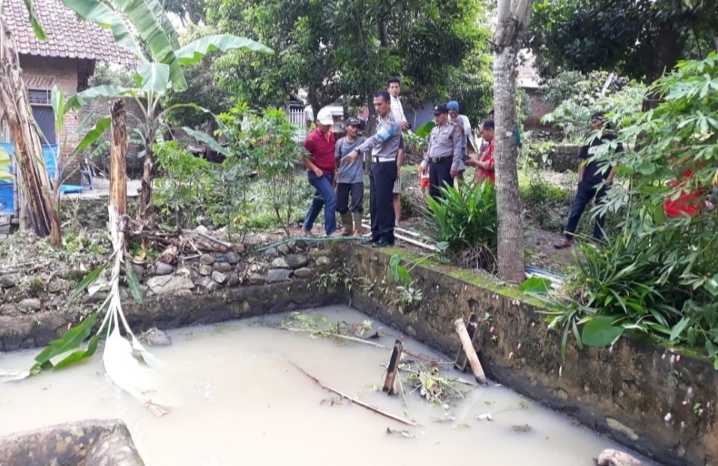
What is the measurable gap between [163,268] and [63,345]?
1524 millimetres

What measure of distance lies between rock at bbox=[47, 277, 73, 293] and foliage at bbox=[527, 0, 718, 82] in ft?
22.4

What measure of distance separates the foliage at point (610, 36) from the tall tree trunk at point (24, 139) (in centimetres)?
677

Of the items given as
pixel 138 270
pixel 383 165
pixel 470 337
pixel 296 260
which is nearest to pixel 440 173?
pixel 383 165

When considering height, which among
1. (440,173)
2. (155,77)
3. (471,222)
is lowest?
(471,222)

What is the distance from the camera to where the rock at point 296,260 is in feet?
23.8

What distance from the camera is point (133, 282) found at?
6.00 metres

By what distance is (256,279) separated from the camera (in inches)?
275

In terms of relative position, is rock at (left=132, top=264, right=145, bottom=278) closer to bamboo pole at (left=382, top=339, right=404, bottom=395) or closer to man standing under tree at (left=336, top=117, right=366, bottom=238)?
man standing under tree at (left=336, top=117, right=366, bottom=238)

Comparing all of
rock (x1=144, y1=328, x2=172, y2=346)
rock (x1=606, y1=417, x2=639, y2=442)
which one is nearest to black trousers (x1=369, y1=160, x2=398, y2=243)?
rock (x1=144, y1=328, x2=172, y2=346)

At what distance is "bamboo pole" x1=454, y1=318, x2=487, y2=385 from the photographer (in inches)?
203

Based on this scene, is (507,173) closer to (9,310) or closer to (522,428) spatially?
(522,428)

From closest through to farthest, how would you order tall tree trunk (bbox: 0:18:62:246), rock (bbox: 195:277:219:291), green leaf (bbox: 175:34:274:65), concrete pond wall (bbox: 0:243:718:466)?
concrete pond wall (bbox: 0:243:718:466), green leaf (bbox: 175:34:274:65), rock (bbox: 195:277:219:291), tall tree trunk (bbox: 0:18:62:246)

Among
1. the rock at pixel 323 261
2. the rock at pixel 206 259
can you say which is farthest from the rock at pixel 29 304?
the rock at pixel 323 261

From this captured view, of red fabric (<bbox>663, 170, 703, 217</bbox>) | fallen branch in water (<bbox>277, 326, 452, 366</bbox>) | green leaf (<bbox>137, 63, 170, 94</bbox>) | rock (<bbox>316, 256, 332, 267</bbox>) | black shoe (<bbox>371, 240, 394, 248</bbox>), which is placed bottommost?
fallen branch in water (<bbox>277, 326, 452, 366</bbox>)
